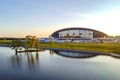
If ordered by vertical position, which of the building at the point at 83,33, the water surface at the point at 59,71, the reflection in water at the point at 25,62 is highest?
the building at the point at 83,33

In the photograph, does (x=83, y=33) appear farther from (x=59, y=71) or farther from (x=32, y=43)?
(x=59, y=71)

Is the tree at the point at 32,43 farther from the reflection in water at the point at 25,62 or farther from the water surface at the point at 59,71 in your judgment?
the water surface at the point at 59,71

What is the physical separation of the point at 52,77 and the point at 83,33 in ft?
216

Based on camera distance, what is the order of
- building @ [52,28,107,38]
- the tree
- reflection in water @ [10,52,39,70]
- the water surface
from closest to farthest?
the water surface
reflection in water @ [10,52,39,70]
the tree
building @ [52,28,107,38]

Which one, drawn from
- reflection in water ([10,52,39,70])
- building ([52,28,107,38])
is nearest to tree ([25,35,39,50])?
reflection in water ([10,52,39,70])

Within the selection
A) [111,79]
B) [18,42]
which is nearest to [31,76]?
[111,79]

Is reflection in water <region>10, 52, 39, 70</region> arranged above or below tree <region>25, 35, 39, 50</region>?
below

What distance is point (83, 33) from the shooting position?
3095 inches

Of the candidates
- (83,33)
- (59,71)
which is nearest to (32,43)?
(59,71)

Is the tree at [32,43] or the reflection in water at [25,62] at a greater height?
the tree at [32,43]

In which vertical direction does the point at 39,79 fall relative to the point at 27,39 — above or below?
below

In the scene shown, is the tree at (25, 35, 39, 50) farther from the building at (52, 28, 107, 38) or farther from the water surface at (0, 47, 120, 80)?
the building at (52, 28, 107, 38)

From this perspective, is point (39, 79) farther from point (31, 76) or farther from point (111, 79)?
point (111, 79)

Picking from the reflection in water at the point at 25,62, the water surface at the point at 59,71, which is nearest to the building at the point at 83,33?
the reflection in water at the point at 25,62
